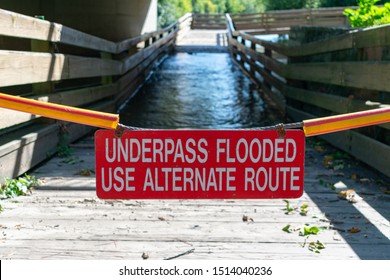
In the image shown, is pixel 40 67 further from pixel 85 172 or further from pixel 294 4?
pixel 294 4

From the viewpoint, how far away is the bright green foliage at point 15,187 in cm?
445

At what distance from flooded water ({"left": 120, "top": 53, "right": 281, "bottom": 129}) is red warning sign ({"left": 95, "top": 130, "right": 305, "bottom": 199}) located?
21.0 feet

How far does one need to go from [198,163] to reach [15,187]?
2568mm

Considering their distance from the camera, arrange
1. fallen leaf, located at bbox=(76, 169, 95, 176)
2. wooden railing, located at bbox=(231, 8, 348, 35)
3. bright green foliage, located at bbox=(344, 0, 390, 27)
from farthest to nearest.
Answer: wooden railing, located at bbox=(231, 8, 348, 35), bright green foliage, located at bbox=(344, 0, 390, 27), fallen leaf, located at bbox=(76, 169, 95, 176)

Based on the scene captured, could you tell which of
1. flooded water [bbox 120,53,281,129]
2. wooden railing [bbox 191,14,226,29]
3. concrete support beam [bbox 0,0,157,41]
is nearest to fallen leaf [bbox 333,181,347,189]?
flooded water [bbox 120,53,281,129]

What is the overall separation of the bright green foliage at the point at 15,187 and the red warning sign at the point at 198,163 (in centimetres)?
214

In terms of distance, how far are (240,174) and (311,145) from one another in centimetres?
484

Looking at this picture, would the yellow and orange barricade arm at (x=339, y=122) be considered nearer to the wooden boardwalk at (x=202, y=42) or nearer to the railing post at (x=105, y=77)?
the railing post at (x=105, y=77)

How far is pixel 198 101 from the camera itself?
1204 cm

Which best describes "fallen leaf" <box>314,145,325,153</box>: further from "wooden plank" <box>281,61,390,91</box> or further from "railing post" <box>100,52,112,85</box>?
"railing post" <box>100,52,112,85</box>

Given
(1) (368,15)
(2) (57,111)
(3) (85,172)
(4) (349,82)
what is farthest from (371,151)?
(2) (57,111)

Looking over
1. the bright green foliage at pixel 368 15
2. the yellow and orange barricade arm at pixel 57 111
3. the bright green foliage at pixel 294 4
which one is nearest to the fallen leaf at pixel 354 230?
the yellow and orange barricade arm at pixel 57 111

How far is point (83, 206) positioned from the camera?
4266 mm

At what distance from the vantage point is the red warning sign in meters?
2.58
